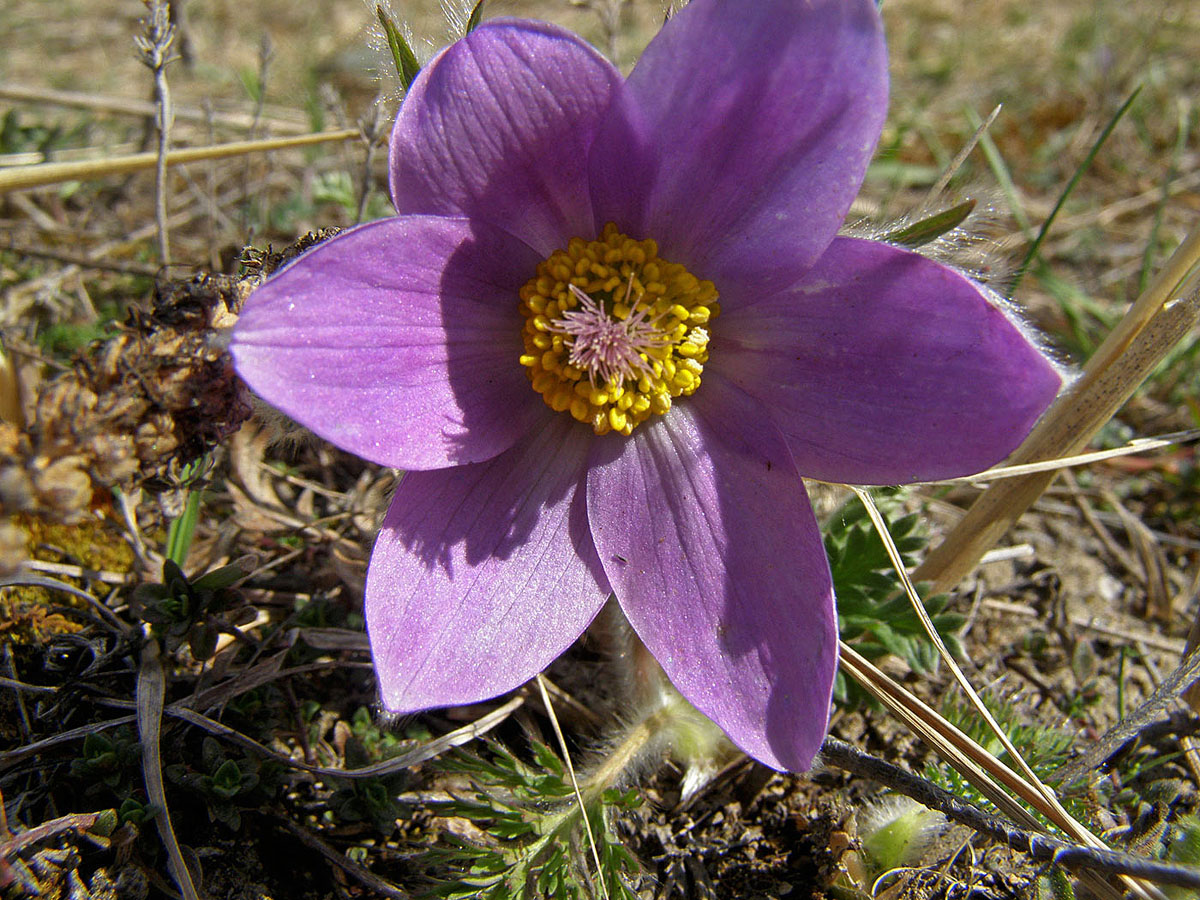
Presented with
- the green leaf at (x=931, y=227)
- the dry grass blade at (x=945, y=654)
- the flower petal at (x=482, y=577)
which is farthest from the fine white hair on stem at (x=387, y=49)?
the dry grass blade at (x=945, y=654)

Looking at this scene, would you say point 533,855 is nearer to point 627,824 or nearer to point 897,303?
point 627,824

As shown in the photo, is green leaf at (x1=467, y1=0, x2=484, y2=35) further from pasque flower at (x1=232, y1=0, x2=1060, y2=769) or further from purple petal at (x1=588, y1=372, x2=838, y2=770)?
purple petal at (x1=588, y1=372, x2=838, y2=770)

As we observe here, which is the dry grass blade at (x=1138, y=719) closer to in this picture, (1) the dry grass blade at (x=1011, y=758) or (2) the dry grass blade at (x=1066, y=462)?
(1) the dry grass blade at (x=1011, y=758)

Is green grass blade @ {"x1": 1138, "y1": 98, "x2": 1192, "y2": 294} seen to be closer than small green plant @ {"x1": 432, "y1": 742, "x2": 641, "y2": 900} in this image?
No

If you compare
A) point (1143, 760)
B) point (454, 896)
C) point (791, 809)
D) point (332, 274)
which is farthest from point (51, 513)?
point (1143, 760)

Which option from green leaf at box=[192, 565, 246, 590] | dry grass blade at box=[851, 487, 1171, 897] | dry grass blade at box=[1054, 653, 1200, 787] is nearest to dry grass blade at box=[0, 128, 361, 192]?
green leaf at box=[192, 565, 246, 590]
